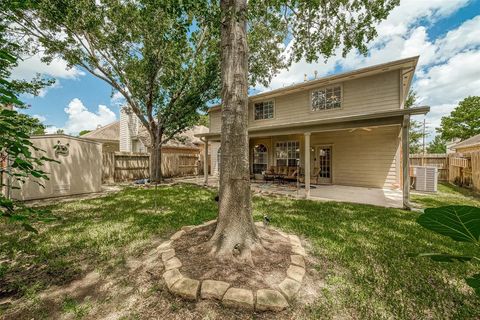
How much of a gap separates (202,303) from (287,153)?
35.0 ft

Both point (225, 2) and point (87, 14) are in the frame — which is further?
point (87, 14)

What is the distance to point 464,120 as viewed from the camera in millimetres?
26391

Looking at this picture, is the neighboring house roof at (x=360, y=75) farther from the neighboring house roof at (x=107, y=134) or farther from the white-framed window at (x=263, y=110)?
the neighboring house roof at (x=107, y=134)

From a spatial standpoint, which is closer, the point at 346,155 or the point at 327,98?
the point at 327,98

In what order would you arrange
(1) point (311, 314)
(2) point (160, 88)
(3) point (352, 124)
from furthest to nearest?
(2) point (160, 88) < (3) point (352, 124) < (1) point (311, 314)

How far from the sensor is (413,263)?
3.20 m

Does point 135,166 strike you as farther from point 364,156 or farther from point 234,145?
point 364,156

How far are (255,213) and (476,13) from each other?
10685mm

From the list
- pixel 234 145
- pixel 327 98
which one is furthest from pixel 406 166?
pixel 234 145

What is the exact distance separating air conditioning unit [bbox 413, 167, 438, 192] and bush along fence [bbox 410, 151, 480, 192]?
1.68 metres

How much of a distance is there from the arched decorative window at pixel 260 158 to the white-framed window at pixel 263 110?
1.82m

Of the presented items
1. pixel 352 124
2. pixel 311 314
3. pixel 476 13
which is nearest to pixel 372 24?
pixel 352 124

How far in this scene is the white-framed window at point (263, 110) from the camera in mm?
12398

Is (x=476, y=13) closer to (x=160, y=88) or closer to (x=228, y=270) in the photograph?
(x=228, y=270)
